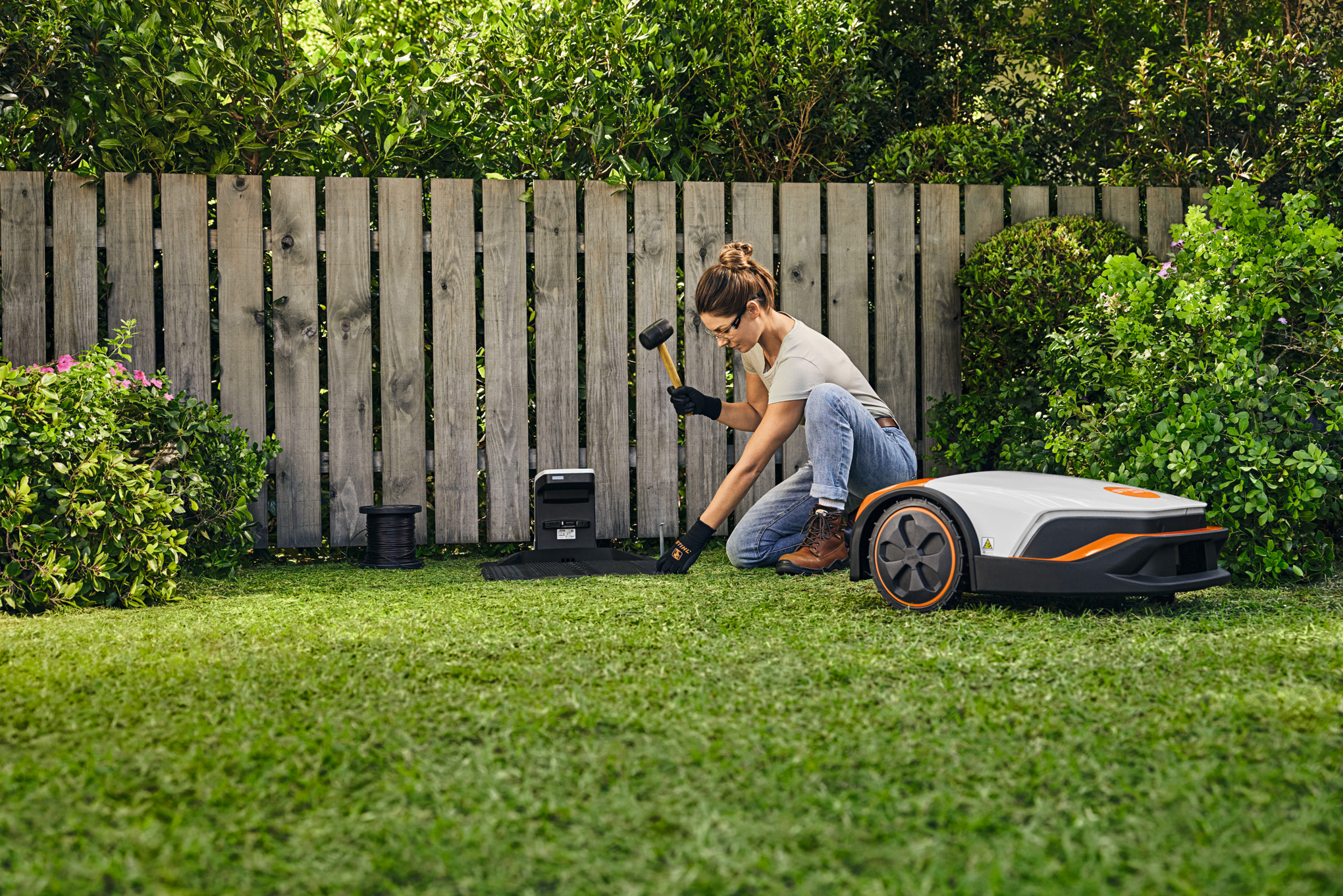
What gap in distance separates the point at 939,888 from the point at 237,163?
13.7 ft

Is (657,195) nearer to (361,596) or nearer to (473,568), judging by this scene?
(473,568)

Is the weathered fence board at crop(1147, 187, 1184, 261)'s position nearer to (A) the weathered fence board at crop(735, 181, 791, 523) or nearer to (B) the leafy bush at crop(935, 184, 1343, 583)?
(B) the leafy bush at crop(935, 184, 1343, 583)

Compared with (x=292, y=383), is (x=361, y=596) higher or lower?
lower

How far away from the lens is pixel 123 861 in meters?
1.05

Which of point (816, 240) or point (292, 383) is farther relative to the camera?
point (816, 240)

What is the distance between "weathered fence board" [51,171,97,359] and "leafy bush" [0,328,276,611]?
85cm

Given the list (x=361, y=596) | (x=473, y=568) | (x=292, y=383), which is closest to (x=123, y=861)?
(x=361, y=596)

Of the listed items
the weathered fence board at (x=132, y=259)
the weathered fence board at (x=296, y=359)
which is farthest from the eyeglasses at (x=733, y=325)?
the weathered fence board at (x=132, y=259)

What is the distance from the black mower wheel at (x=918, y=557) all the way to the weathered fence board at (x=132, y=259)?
3.08 metres

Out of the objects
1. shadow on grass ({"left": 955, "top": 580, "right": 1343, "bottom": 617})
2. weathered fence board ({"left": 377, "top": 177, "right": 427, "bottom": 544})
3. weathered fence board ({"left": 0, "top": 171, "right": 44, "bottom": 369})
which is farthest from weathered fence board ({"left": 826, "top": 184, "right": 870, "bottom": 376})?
weathered fence board ({"left": 0, "top": 171, "right": 44, "bottom": 369})

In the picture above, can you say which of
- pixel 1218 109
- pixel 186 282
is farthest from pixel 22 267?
pixel 1218 109

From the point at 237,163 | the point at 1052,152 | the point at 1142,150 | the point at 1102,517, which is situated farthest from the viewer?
the point at 1052,152

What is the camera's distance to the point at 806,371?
342cm

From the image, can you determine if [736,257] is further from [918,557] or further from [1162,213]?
[1162,213]
